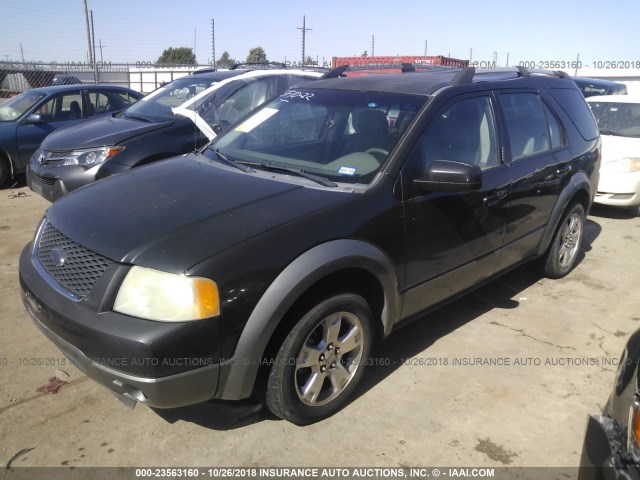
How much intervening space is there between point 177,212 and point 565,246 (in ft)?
12.5

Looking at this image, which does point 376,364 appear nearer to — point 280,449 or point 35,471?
point 280,449

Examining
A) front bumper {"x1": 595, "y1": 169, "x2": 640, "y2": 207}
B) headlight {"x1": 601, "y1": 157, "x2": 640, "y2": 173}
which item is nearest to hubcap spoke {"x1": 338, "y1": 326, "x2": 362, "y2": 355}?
front bumper {"x1": 595, "y1": 169, "x2": 640, "y2": 207}

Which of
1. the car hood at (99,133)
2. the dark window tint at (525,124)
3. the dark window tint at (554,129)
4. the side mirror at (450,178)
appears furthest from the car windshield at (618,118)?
the car hood at (99,133)

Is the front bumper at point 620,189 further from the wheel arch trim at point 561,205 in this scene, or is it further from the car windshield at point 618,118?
the wheel arch trim at point 561,205

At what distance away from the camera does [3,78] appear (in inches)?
712

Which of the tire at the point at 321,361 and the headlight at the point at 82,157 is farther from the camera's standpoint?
the headlight at the point at 82,157

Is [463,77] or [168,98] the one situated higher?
[463,77]

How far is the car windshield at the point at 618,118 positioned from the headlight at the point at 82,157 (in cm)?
694

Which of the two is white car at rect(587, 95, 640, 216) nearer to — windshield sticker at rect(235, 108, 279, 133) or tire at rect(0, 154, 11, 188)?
windshield sticker at rect(235, 108, 279, 133)

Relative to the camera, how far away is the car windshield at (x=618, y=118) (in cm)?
780

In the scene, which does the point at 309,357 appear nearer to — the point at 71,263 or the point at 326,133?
the point at 71,263

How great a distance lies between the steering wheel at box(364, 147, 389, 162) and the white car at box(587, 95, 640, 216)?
5246 millimetres

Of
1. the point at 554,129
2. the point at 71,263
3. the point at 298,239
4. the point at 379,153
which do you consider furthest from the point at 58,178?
the point at 554,129

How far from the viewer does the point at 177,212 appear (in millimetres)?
2650
